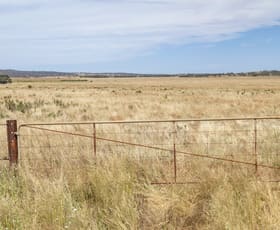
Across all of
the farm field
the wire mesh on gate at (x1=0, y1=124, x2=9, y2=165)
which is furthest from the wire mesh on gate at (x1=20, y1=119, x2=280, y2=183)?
the wire mesh on gate at (x1=0, y1=124, x2=9, y2=165)

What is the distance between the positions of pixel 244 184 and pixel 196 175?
1.26 m

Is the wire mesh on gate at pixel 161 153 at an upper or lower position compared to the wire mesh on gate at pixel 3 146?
upper

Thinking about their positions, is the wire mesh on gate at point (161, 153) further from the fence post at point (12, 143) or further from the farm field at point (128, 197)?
the fence post at point (12, 143)

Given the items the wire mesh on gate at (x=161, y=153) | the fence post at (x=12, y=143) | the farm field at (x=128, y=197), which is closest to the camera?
the farm field at (x=128, y=197)

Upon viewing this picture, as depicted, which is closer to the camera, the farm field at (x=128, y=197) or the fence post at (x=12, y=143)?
the farm field at (x=128, y=197)

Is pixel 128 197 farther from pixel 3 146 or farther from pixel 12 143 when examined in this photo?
pixel 3 146

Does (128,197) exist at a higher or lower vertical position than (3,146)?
higher

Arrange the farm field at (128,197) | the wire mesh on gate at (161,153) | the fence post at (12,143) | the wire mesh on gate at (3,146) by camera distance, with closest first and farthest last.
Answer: the farm field at (128,197), the fence post at (12,143), the wire mesh on gate at (161,153), the wire mesh on gate at (3,146)

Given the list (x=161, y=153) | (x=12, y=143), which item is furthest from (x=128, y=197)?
(x=161, y=153)

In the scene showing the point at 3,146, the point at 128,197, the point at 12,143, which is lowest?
the point at 3,146

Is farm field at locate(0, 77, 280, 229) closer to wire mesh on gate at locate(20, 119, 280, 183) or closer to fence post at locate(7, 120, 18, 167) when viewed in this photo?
wire mesh on gate at locate(20, 119, 280, 183)

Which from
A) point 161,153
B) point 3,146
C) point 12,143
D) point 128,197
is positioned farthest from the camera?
point 3,146

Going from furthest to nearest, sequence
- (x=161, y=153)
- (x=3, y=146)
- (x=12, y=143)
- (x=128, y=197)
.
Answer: (x=3, y=146) → (x=161, y=153) → (x=12, y=143) → (x=128, y=197)

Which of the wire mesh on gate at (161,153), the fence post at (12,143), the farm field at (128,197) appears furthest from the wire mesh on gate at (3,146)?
the fence post at (12,143)
